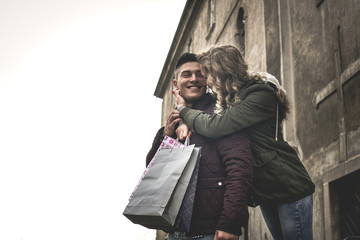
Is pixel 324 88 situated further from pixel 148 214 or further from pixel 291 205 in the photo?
pixel 148 214

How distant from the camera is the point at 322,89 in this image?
6863mm

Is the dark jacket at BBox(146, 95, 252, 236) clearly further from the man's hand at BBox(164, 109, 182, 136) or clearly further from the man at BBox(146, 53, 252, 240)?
the man's hand at BBox(164, 109, 182, 136)

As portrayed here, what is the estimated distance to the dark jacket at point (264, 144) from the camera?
2.64 meters

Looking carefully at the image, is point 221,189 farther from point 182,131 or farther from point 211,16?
point 211,16

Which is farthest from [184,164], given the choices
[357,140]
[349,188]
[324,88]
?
[324,88]

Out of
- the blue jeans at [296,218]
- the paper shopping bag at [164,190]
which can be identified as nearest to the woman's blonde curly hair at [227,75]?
the paper shopping bag at [164,190]

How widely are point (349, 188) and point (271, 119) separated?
3.96 metres

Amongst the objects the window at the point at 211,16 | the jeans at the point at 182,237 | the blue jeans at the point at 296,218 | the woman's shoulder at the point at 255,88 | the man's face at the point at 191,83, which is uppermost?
the window at the point at 211,16

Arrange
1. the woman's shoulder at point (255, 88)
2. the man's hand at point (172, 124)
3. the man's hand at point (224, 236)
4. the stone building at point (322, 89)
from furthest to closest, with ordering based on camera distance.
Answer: the stone building at point (322, 89) → the man's hand at point (172, 124) → the woman's shoulder at point (255, 88) → the man's hand at point (224, 236)

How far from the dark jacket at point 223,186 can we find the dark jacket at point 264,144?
9 centimetres

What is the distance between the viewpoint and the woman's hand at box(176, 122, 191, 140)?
293 cm

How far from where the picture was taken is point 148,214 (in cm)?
246

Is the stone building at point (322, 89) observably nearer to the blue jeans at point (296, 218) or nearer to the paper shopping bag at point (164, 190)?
the blue jeans at point (296, 218)

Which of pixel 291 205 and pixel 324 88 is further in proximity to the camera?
pixel 324 88
